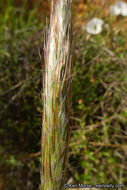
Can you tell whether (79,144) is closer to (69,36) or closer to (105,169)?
(105,169)

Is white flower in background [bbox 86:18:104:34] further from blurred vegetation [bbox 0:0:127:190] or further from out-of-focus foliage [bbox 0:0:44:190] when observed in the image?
out-of-focus foliage [bbox 0:0:44:190]

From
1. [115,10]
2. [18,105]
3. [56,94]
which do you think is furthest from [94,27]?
[56,94]

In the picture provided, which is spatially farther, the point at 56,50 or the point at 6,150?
the point at 6,150

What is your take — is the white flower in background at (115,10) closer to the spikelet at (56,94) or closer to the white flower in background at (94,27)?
the white flower in background at (94,27)

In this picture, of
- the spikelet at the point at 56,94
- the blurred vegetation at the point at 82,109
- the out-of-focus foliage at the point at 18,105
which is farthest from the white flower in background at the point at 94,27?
the spikelet at the point at 56,94

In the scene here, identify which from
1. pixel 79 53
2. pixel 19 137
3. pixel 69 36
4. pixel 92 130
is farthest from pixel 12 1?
pixel 69 36

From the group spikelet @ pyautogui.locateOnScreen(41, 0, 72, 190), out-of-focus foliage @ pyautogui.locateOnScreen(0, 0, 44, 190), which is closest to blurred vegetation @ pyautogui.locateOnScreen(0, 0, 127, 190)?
out-of-focus foliage @ pyautogui.locateOnScreen(0, 0, 44, 190)

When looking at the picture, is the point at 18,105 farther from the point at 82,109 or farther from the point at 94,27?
the point at 94,27
